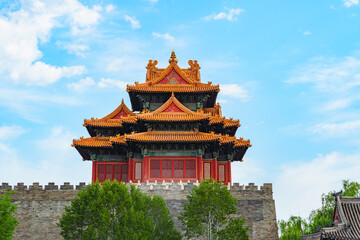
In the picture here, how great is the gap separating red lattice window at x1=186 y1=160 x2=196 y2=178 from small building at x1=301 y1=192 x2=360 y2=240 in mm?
11498

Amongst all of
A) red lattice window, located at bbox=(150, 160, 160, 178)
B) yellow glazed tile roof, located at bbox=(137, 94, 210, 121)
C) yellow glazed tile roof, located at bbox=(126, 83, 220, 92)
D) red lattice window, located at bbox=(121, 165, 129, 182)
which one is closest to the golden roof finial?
yellow glazed tile roof, located at bbox=(126, 83, 220, 92)

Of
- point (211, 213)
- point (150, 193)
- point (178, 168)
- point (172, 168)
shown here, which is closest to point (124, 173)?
point (172, 168)

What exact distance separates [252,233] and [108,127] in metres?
15.4

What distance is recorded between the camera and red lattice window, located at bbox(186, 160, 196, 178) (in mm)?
39219

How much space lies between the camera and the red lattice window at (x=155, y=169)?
129 ft

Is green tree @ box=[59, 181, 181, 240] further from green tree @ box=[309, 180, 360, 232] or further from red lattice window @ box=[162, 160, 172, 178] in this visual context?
green tree @ box=[309, 180, 360, 232]

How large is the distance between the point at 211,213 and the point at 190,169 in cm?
1007

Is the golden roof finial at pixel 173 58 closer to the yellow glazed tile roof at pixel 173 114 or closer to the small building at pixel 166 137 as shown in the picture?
the small building at pixel 166 137

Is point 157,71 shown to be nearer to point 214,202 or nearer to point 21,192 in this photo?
point 21,192

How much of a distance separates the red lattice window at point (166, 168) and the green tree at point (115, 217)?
28.4ft

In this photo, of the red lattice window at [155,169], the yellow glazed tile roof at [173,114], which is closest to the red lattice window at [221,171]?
the yellow glazed tile roof at [173,114]

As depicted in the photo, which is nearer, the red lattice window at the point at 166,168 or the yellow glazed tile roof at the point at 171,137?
the yellow glazed tile roof at the point at 171,137

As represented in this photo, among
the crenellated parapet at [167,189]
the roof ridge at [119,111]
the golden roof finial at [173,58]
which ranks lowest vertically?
the crenellated parapet at [167,189]

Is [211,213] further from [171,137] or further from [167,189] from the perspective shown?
[171,137]
